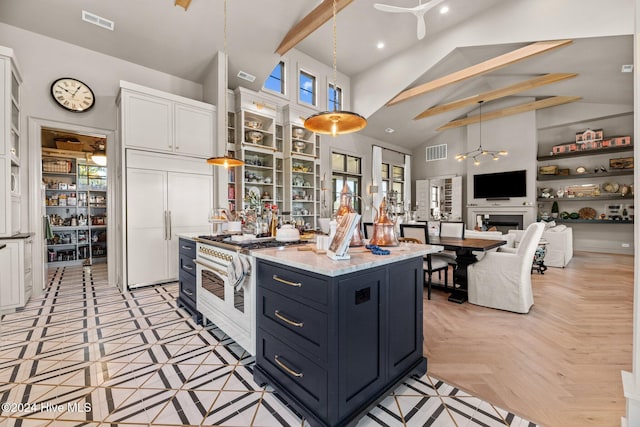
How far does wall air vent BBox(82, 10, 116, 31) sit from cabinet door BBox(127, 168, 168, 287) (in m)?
1.98

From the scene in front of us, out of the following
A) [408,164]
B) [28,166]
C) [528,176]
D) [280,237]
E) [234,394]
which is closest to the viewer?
[234,394]

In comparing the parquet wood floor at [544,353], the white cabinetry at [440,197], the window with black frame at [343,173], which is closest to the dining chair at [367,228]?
the parquet wood floor at [544,353]

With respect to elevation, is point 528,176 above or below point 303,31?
below

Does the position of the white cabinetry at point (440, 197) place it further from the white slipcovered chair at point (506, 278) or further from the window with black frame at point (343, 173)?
the white slipcovered chair at point (506, 278)

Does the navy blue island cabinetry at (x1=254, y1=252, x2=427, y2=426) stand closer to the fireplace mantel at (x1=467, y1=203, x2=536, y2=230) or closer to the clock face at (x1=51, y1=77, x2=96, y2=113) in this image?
the clock face at (x1=51, y1=77, x2=96, y2=113)

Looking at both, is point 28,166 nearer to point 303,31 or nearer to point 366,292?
point 303,31

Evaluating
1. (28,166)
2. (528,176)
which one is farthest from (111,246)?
(528,176)

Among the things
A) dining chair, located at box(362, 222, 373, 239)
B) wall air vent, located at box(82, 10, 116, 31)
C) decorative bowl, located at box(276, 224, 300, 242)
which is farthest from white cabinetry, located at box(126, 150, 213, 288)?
dining chair, located at box(362, 222, 373, 239)

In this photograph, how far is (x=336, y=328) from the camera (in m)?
1.33

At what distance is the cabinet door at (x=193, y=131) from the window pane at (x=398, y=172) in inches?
272

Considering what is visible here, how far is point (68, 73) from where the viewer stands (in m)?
3.92

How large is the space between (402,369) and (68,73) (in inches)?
218

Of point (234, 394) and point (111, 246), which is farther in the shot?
point (111, 246)

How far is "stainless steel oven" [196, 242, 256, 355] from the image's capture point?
75.5 inches
